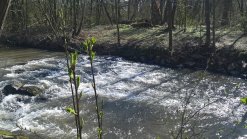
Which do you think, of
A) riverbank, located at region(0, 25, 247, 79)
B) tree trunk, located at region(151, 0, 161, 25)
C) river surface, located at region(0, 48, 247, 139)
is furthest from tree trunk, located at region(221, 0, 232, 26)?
river surface, located at region(0, 48, 247, 139)

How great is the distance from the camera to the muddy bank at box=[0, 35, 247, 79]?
15625 millimetres

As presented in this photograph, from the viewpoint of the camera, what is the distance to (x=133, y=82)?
537 inches

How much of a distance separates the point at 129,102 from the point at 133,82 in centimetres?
254

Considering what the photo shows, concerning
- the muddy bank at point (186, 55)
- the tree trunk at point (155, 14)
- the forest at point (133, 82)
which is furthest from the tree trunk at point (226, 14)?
the muddy bank at point (186, 55)

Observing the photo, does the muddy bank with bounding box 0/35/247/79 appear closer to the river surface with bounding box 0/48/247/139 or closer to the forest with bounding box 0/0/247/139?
the forest with bounding box 0/0/247/139

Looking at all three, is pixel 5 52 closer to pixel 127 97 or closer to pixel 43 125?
pixel 127 97

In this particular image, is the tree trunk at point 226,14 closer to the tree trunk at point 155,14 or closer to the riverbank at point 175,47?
the riverbank at point 175,47

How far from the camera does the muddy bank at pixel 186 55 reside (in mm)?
15625

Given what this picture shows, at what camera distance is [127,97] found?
11648 millimetres

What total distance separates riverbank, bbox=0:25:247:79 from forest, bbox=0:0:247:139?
4cm

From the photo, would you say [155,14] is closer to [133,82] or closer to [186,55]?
[186,55]

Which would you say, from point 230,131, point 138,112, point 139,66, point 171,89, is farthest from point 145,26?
point 230,131

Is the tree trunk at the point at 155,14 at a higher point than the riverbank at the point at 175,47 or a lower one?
higher

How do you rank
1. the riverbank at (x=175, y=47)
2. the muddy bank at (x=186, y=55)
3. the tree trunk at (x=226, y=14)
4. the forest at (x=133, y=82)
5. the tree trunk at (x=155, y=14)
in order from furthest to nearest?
the tree trunk at (x=155, y=14), the tree trunk at (x=226, y=14), the riverbank at (x=175, y=47), the muddy bank at (x=186, y=55), the forest at (x=133, y=82)
